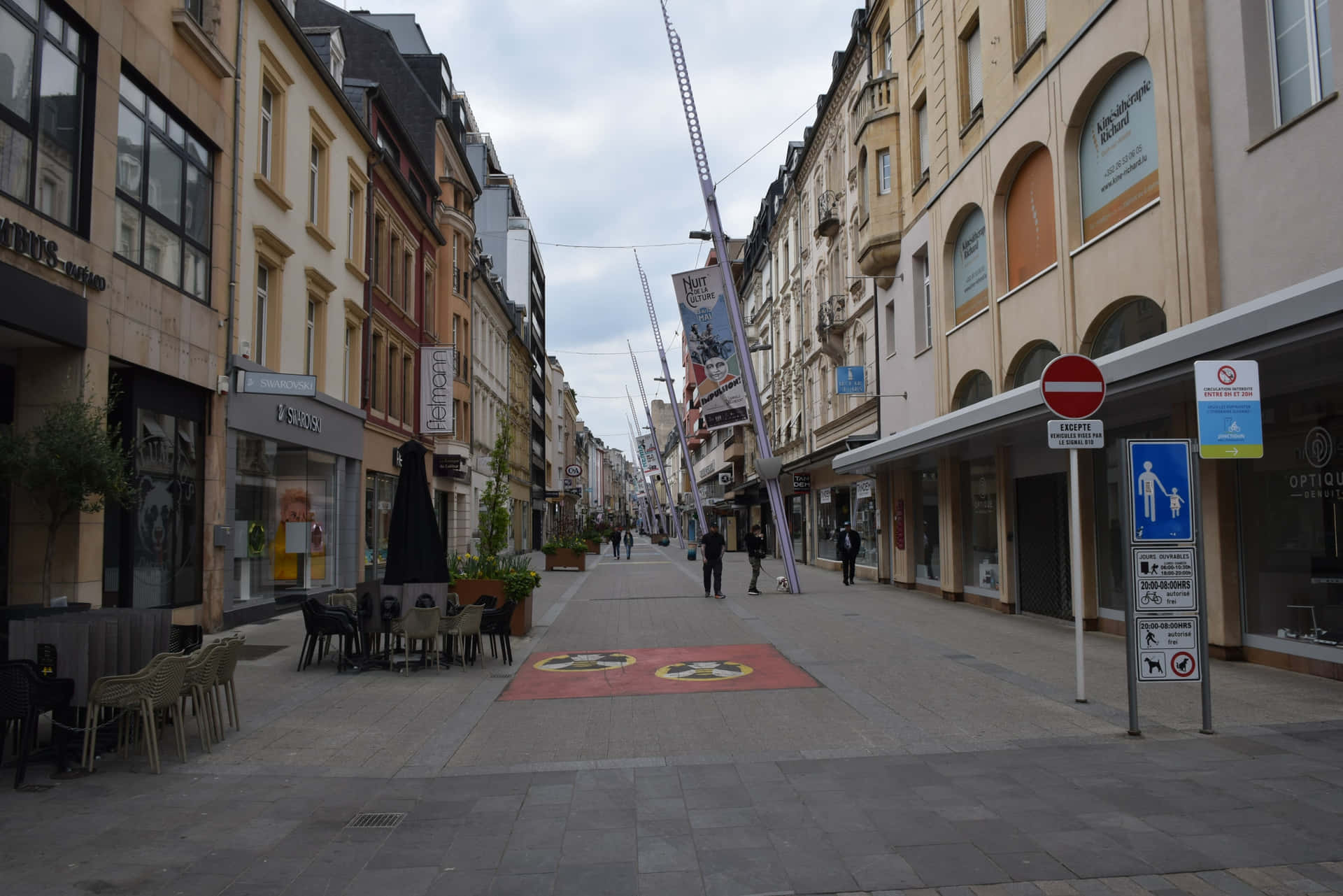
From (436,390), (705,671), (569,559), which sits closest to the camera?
(705,671)

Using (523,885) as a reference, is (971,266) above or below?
above

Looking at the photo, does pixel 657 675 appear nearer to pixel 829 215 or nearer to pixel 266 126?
pixel 266 126

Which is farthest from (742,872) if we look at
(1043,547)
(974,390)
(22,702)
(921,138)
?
(921,138)

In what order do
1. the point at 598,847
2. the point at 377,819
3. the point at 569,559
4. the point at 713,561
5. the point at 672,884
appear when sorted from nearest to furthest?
the point at 672,884, the point at 598,847, the point at 377,819, the point at 713,561, the point at 569,559

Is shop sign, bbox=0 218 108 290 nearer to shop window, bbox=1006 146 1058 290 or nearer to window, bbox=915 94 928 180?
shop window, bbox=1006 146 1058 290

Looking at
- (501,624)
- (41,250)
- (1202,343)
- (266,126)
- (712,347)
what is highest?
(266,126)

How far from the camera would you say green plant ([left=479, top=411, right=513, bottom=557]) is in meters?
15.5

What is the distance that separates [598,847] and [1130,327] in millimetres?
10932

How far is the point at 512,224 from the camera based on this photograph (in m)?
56.5

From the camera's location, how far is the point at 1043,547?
16.4 m

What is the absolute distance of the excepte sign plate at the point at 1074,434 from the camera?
27.7 feet

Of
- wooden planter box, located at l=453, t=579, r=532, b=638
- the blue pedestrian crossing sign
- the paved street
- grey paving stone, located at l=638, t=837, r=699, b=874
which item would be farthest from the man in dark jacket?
grey paving stone, located at l=638, t=837, r=699, b=874

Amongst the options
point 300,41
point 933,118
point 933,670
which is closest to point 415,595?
point 933,670

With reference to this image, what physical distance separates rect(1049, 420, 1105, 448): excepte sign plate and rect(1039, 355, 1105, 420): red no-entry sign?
0.08 meters
